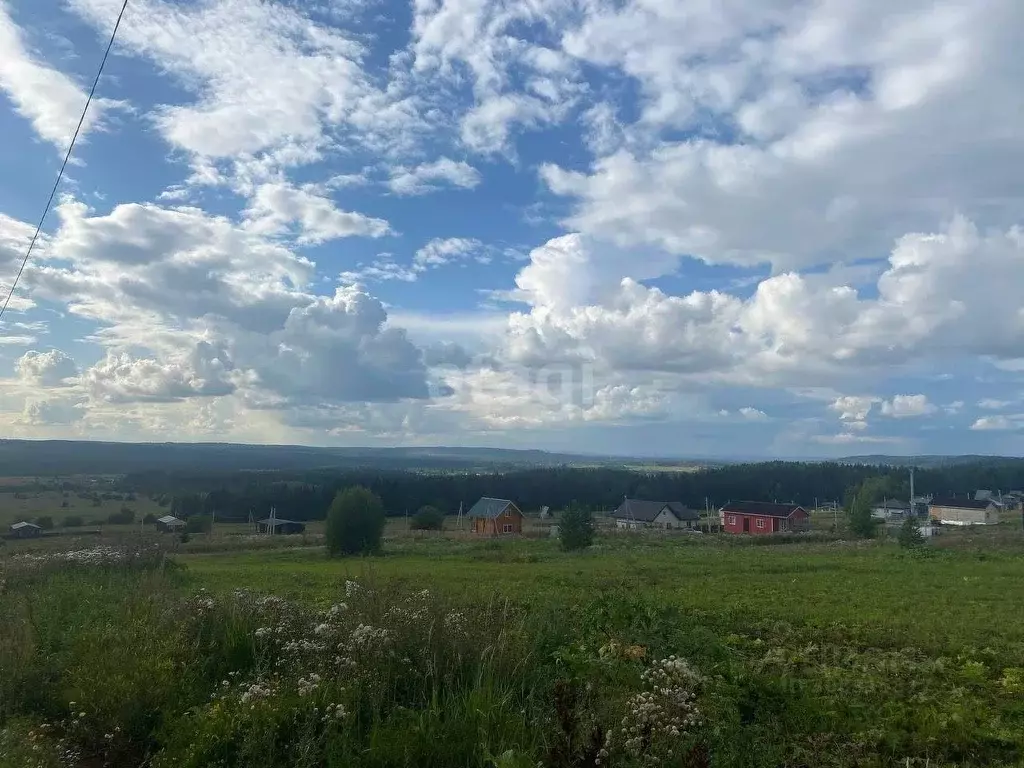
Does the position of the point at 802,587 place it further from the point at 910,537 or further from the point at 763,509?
the point at 763,509

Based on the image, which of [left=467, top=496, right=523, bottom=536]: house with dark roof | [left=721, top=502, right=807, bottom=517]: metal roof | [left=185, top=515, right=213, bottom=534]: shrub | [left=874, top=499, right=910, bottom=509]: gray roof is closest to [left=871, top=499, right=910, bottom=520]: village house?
[left=874, top=499, right=910, bottom=509]: gray roof

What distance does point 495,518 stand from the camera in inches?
2203

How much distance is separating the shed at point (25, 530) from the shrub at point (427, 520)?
2819cm

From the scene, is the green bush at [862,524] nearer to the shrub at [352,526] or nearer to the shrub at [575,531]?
the shrub at [575,531]

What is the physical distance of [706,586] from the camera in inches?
598

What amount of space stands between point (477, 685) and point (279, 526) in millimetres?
60490

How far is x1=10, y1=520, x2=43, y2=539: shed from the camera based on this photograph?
1209 inches

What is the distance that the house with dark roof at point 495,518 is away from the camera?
5619cm

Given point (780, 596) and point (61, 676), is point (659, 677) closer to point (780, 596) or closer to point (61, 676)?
point (61, 676)

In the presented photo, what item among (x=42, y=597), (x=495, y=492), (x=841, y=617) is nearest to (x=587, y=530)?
(x=841, y=617)

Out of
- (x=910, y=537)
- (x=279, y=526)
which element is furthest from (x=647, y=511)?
(x=910, y=537)

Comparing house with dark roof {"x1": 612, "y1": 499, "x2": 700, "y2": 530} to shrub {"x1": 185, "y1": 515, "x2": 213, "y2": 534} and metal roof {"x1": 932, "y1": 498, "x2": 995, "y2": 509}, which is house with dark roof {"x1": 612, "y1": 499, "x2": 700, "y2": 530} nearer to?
metal roof {"x1": 932, "y1": 498, "x2": 995, "y2": 509}

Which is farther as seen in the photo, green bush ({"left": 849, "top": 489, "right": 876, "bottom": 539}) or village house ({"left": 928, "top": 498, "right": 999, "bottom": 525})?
village house ({"left": 928, "top": 498, "right": 999, "bottom": 525})

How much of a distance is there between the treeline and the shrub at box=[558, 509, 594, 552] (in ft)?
93.1
